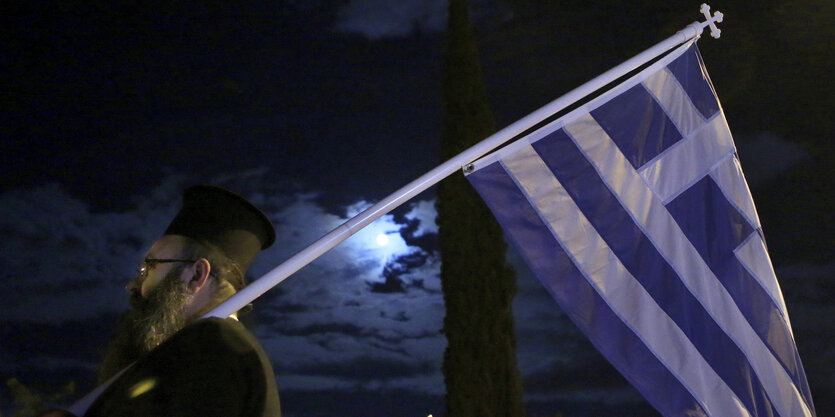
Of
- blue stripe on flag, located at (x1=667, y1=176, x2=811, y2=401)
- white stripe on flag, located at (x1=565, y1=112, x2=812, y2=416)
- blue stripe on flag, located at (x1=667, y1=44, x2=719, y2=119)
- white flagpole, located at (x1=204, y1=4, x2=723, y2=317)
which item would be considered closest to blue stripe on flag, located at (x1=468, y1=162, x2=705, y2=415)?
white flagpole, located at (x1=204, y1=4, x2=723, y2=317)

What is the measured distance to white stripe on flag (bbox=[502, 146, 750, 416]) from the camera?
3320 millimetres

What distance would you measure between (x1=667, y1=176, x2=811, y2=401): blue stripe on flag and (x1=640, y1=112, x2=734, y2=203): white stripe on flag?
52mm

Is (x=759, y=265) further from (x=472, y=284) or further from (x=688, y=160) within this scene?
(x=472, y=284)

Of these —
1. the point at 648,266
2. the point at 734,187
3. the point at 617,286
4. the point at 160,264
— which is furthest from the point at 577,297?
the point at 160,264

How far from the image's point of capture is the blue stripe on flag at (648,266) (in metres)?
3.42

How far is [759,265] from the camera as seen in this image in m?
3.75

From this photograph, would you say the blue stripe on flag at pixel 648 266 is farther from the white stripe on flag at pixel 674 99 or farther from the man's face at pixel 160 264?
the man's face at pixel 160 264

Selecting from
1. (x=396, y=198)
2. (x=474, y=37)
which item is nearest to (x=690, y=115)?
(x=396, y=198)

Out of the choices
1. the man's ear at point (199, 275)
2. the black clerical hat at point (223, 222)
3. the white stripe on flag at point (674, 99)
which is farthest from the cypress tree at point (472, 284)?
the man's ear at point (199, 275)

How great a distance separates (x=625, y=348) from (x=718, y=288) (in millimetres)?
641

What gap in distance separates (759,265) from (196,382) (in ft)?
9.52

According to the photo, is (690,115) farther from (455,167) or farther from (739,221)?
(455,167)

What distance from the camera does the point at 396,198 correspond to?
3104 millimetres

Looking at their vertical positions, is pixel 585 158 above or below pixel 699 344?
above
